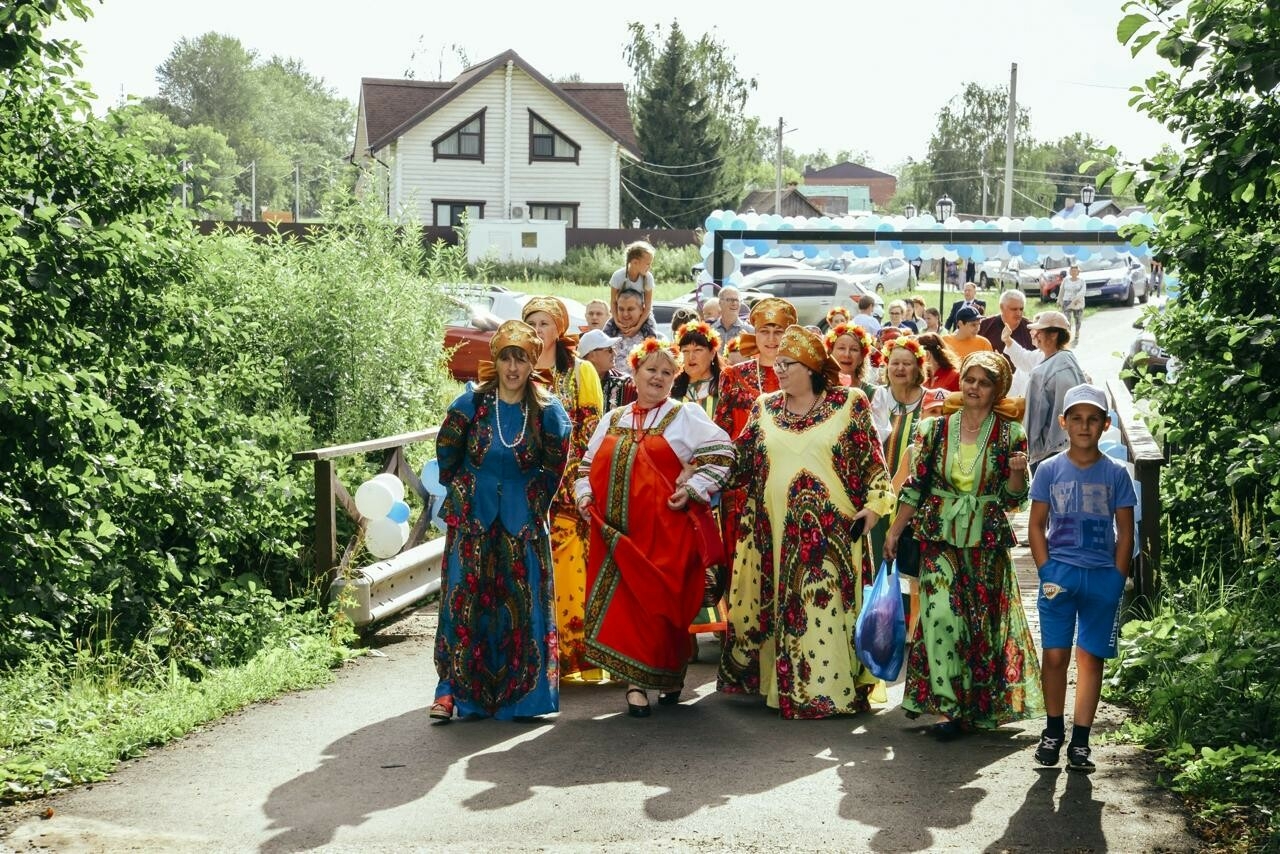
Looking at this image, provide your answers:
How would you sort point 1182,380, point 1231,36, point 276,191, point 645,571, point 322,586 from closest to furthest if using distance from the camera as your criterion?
point 1231,36 < point 645,571 < point 1182,380 < point 322,586 < point 276,191

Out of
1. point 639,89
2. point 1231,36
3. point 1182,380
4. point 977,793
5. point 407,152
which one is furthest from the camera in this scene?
point 639,89

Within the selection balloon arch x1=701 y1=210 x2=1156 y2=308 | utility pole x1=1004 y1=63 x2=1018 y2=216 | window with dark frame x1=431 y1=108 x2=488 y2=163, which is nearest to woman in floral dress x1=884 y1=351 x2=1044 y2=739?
balloon arch x1=701 y1=210 x2=1156 y2=308

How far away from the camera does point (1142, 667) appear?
802 cm

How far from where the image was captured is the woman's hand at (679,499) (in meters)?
7.75

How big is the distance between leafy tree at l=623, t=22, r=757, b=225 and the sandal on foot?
57.2 m

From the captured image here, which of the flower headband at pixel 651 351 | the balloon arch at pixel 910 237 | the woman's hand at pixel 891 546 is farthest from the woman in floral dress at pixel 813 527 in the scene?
the balloon arch at pixel 910 237

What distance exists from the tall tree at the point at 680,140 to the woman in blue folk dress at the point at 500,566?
187ft

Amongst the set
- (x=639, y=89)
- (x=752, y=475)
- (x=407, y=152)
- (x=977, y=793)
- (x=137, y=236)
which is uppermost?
(x=639, y=89)

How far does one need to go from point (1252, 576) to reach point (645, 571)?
3441 millimetres

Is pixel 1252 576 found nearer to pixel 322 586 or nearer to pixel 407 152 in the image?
pixel 322 586

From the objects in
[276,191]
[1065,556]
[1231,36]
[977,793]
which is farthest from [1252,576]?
[276,191]

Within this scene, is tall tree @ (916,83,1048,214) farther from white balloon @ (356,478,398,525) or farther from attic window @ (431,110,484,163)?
white balloon @ (356,478,398,525)

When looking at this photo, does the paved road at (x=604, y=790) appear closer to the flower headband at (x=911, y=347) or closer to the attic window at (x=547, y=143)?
the flower headband at (x=911, y=347)

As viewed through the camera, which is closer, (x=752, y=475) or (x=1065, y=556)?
(x=1065, y=556)
